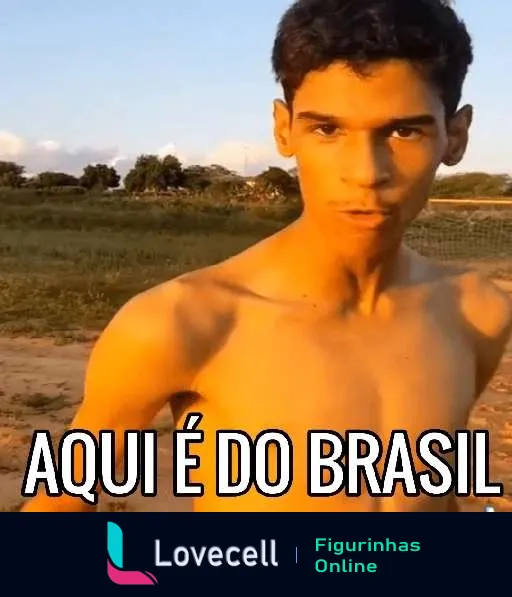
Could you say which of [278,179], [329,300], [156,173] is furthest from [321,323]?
[156,173]

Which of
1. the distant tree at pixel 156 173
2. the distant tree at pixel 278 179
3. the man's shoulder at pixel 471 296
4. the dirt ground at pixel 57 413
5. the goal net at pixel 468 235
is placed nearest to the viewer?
the man's shoulder at pixel 471 296

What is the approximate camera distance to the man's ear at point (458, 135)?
57.0 inches

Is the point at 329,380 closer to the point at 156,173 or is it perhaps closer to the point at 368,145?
the point at 368,145

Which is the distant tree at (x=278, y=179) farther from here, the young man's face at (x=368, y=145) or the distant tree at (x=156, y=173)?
the young man's face at (x=368, y=145)

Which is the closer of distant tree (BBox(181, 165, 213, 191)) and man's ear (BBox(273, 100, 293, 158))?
man's ear (BBox(273, 100, 293, 158))

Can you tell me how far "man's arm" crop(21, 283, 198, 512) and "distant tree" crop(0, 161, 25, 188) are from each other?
4138 cm

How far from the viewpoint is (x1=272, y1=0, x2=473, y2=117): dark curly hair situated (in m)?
1.31

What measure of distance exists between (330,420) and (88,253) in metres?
14.8

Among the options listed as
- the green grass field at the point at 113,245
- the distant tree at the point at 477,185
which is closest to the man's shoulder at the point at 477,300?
the green grass field at the point at 113,245
